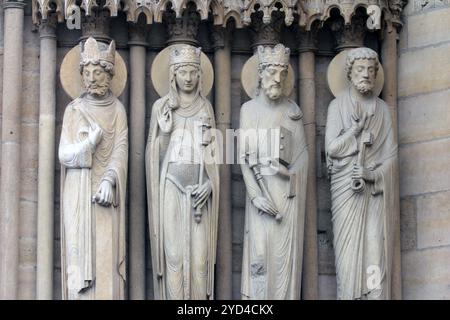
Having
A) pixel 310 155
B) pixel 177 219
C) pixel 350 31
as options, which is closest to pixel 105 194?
pixel 177 219

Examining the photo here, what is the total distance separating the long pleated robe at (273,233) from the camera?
66.3ft

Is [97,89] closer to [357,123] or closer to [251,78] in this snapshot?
[251,78]

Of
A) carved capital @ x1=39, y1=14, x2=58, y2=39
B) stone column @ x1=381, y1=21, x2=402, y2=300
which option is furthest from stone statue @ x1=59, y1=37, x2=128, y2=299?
stone column @ x1=381, y1=21, x2=402, y2=300

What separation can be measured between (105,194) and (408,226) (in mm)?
2293

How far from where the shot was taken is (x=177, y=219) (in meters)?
20.1

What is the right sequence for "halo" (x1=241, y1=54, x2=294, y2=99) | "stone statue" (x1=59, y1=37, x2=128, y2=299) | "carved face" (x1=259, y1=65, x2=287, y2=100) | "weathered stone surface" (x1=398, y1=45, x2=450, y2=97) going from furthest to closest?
1. "weathered stone surface" (x1=398, y1=45, x2=450, y2=97)
2. "halo" (x1=241, y1=54, x2=294, y2=99)
3. "carved face" (x1=259, y1=65, x2=287, y2=100)
4. "stone statue" (x1=59, y1=37, x2=128, y2=299)

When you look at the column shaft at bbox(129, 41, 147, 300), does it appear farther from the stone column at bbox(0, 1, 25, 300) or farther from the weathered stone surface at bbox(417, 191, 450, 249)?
the weathered stone surface at bbox(417, 191, 450, 249)

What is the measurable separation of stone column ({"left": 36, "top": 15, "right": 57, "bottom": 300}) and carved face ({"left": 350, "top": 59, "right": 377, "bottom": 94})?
2145 millimetres

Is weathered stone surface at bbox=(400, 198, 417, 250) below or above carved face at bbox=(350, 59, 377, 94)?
below

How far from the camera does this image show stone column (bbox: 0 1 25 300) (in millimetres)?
20125

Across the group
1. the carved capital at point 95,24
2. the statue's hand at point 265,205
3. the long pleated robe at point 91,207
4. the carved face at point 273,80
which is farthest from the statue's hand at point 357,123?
the carved capital at point 95,24

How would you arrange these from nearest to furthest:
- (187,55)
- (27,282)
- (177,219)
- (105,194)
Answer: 1. (105,194)
2. (177,219)
3. (27,282)
4. (187,55)

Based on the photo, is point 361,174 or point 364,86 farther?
point 364,86
